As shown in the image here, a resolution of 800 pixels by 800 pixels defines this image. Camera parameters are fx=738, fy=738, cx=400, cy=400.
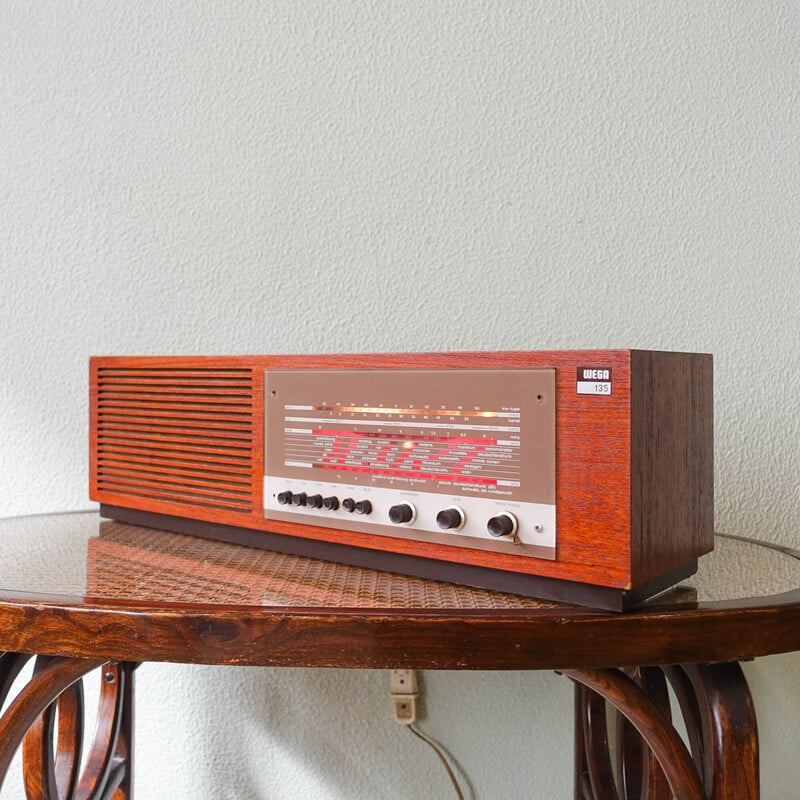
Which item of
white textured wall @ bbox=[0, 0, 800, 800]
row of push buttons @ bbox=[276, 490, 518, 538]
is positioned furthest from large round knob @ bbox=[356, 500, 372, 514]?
white textured wall @ bbox=[0, 0, 800, 800]

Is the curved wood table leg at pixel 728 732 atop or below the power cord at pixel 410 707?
atop

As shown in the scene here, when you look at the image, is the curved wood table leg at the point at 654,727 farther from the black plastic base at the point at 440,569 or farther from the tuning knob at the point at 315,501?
the tuning knob at the point at 315,501

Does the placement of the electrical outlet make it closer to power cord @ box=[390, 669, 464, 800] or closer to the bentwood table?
power cord @ box=[390, 669, 464, 800]

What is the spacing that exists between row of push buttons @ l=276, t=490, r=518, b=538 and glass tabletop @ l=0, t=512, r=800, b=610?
2.4 inches

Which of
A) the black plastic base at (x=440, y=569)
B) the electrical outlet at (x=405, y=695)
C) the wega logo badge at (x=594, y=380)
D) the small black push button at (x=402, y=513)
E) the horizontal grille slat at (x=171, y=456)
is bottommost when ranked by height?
the electrical outlet at (x=405, y=695)

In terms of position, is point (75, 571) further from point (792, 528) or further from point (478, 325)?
point (792, 528)

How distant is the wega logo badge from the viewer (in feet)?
1.90

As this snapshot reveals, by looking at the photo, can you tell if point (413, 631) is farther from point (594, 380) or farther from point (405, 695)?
point (405, 695)

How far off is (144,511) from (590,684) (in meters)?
0.62

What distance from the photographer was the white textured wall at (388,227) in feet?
3.59

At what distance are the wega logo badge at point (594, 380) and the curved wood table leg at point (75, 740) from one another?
0.49 m

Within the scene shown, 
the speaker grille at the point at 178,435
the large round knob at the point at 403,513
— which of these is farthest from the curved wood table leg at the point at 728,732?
the speaker grille at the point at 178,435

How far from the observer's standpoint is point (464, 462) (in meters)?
0.66

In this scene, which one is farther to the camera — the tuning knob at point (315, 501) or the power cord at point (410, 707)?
the power cord at point (410, 707)
